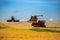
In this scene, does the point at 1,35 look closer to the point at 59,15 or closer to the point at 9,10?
the point at 9,10

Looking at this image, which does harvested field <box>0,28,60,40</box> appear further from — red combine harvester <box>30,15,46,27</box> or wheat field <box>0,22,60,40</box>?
red combine harvester <box>30,15,46,27</box>

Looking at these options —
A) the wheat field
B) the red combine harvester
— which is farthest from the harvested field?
the red combine harvester

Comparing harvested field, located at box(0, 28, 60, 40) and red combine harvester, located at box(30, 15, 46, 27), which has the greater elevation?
red combine harvester, located at box(30, 15, 46, 27)

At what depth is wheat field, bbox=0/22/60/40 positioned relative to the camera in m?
2.68

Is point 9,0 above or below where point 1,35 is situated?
above

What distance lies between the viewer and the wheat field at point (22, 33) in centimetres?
268

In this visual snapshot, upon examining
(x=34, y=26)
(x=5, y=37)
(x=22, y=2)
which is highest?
(x=22, y=2)

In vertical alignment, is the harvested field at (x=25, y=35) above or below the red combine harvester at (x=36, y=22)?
below

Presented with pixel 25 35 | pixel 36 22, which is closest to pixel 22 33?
pixel 25 35

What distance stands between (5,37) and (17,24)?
429 mm

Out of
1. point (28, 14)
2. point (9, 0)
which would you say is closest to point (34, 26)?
point (28, 14)

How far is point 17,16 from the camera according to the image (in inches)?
111

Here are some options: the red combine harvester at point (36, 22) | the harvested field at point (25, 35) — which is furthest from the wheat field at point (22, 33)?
the red combine harvester at point (36, 22)

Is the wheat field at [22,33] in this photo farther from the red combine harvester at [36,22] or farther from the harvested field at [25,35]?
the red combine harvester at [36,22]
